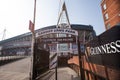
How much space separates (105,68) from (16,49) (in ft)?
166

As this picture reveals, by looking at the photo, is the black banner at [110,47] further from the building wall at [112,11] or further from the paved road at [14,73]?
the building wall at [112,11]

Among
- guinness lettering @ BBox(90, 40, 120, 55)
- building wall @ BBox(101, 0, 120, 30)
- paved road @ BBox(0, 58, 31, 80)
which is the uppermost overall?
building wall @ BBox(101, 0, 120, 30)

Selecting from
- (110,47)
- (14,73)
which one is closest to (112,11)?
(14,73)

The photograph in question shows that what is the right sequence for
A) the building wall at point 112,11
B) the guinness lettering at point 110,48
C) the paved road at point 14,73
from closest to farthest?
1. the guinness lettering at point 110,48
2. the paved road at point 14,73
3. the building wall at point 112,11

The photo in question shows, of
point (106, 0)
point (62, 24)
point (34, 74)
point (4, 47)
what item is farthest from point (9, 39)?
point (34, 74)

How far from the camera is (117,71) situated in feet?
11.4

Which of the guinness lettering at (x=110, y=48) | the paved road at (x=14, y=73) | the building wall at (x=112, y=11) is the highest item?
the building wall at (x=112, y=11)

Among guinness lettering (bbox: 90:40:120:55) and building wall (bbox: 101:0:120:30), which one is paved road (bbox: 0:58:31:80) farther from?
building wall (bbox: 101:0:120:30)

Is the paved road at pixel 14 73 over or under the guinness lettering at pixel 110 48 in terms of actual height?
under

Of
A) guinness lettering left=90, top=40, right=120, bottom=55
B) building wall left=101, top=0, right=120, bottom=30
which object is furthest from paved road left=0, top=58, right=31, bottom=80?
building wall left=101, top=0, right=120, bottom=30

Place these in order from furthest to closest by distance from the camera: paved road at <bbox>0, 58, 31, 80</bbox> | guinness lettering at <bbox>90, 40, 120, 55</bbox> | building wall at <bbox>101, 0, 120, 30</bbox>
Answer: building wall at <bbox>101, 0, 120, 30</bbox> → paved road at <bbox>0, 58, 31, 80</bbox> → guinness lettering at <bbox>90, 40, 120, 55</bbox>

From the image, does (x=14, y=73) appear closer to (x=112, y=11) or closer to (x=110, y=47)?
(x=110, y=47)

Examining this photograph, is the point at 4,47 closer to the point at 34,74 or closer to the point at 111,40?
the point at 34,74

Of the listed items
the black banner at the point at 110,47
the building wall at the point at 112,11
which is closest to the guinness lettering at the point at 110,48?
the black banner at the point at 110,47
